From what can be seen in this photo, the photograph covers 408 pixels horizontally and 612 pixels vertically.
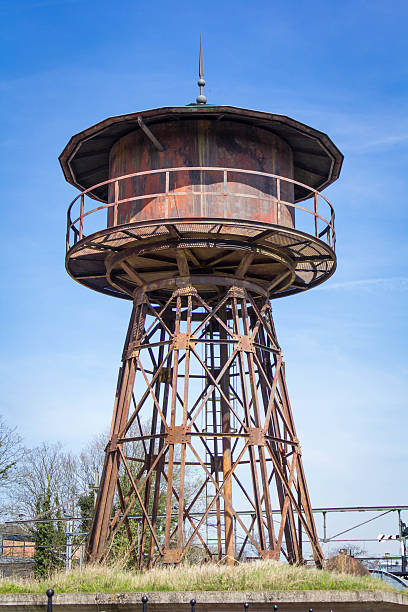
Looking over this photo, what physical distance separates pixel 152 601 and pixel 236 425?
10.4 m

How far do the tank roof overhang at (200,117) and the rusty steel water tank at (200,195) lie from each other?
3cm

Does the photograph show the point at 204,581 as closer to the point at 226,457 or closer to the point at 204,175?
the point at 226,457

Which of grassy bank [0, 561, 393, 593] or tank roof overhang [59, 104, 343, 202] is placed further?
tank roof overhang [59, 104, 343, 202]

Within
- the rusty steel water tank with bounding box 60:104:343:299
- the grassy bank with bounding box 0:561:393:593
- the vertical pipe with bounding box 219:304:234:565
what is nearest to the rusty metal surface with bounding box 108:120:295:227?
the rusty steel water tank with bounding box 60:104:343:299

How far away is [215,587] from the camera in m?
15.8

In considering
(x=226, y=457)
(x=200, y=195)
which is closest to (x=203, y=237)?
(x=200, y=195)

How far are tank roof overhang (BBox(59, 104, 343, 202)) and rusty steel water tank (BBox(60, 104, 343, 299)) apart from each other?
3cm

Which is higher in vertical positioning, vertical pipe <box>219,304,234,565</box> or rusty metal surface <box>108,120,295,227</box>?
rusty metal surface <box>108,120,295,227</box>

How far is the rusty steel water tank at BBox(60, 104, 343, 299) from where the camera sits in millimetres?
19625

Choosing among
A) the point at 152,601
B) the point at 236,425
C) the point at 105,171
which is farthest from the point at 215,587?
the point at 105,171

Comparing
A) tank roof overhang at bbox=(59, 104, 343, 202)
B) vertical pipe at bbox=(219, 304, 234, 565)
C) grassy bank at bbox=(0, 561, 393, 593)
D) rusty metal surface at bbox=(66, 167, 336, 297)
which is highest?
tank roof overhang at bbox=(59, 104, 343, 202)

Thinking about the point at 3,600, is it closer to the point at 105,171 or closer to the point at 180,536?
the point at 180,536

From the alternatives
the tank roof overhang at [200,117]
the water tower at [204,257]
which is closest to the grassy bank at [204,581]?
the water tower at [204,257]

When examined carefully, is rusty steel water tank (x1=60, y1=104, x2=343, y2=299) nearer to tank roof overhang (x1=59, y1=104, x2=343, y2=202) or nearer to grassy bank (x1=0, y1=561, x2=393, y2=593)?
tank roof overhang (x1=59, y1=104, x2=343, y2=202)
